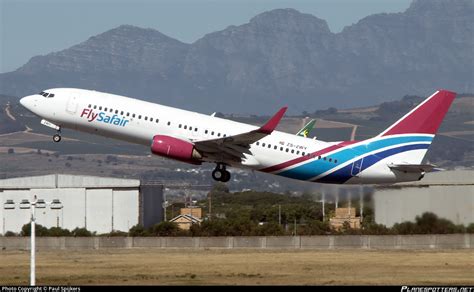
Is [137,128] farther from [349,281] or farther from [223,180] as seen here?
[349,281]

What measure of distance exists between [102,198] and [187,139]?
37.4 meters

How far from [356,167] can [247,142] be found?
6.86 m

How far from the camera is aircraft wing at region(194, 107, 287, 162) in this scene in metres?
63.2

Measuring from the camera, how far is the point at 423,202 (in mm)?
66125

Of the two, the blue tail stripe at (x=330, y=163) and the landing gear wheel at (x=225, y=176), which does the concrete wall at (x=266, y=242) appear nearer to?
the blue tail stripe at (x=330, y=163)

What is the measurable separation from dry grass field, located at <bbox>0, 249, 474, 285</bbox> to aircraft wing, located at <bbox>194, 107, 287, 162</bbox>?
5.99m

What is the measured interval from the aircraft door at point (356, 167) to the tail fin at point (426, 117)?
2.52 meters

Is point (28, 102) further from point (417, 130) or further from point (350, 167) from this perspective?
point (417, 130)

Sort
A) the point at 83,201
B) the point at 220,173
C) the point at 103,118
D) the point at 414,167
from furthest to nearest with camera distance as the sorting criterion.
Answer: the point at 83,201, the point at 220,173, the point at 103,118, the point at 414,167

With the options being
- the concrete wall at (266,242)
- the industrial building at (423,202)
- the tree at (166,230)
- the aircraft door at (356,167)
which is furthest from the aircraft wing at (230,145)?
the tree at (166,230)

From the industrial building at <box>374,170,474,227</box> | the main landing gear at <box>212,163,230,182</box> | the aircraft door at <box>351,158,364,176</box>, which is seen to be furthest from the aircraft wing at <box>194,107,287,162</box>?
the industrial building at <box>374,170,474,227</box>

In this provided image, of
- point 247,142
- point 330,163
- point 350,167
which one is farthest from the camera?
point 350,167

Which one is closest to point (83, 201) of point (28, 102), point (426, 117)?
point (28, 102)

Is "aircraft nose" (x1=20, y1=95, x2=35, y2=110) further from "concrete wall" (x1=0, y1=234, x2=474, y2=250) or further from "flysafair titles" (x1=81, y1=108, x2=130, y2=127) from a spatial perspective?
"concrete wall" (x1=0, y1=234, x2=474, y2=250)
